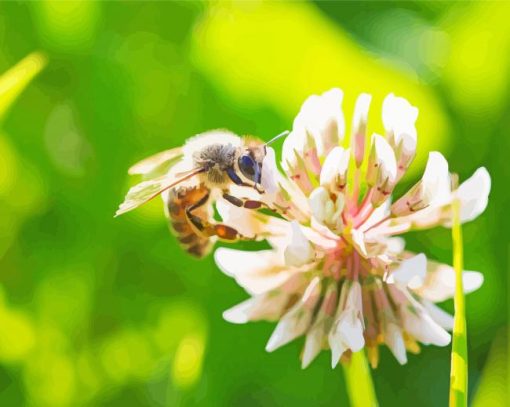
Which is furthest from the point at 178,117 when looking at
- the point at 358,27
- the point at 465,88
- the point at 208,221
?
the point at 208,221

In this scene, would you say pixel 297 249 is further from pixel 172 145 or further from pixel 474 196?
pixel 172 145

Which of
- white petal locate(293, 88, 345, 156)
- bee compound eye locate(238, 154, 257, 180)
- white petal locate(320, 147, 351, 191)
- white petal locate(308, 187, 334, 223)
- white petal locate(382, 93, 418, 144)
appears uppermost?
white petal locate(382, 93, 418, 144)

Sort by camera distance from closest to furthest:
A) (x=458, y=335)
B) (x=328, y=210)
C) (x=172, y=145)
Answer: (x=458, y=335) → (x=328, y=210) → (x=172, y=145)

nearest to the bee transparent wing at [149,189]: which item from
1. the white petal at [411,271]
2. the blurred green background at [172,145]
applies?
the white petal at [411,271]

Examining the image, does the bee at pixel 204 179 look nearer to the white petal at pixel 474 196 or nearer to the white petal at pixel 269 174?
the white petal at pixel 269 174

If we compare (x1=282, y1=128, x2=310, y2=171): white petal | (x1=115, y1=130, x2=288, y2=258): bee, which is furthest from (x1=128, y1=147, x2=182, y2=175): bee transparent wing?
(x1=282, y1=128, x2=310, y2=171): white petal

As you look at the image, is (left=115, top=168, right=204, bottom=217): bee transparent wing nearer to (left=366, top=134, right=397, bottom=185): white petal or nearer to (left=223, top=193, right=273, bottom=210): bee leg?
(left=223, top=193, right=273, bottom=210): bee leg

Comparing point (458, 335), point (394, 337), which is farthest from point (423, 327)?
point (458, 335)
